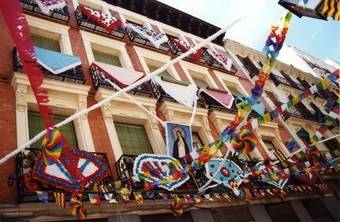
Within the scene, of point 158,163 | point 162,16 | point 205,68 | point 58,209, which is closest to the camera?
point 58,209

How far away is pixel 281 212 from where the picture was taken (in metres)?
12.2

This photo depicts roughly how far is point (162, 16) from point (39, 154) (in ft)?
43.3

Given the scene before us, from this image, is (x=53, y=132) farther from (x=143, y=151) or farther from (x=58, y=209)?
(x=143, y=151)

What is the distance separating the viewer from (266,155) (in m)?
14.5

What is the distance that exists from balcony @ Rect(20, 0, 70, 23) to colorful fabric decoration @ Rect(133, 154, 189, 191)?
723 cm

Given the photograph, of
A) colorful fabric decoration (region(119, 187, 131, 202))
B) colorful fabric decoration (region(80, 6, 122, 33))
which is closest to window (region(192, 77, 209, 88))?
colorful fabric decoration (region(80, 6, 122, 33))

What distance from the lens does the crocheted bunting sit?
23.5ft

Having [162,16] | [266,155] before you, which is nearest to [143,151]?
[266,155]

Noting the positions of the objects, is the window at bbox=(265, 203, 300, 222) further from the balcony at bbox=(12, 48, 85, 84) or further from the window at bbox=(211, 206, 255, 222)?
the balcony at bbox=(12, 48, 85, 84)

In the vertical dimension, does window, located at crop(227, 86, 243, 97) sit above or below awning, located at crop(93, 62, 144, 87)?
above

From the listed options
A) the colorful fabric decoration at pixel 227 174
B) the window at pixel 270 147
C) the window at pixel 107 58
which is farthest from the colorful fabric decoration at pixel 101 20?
the window at pixel 270 147

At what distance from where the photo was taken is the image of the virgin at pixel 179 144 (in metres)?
10.3

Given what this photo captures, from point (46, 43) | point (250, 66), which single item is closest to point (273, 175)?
point (46, 43)

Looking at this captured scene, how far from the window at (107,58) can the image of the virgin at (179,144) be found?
4.57 meters
